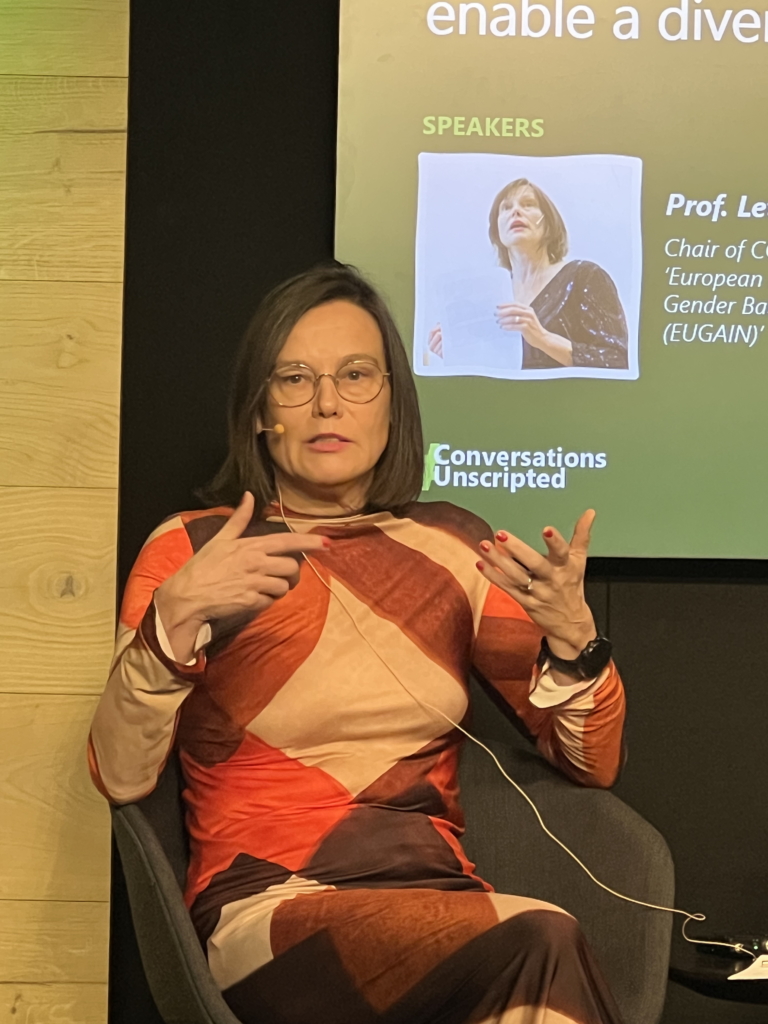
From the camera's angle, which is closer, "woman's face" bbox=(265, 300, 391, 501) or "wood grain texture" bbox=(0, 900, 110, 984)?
Result: "woman's face" bbox=(265, 300, 391, 501)

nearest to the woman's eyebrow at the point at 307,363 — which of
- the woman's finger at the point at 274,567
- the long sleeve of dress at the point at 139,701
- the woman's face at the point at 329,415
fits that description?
the woman's face at the point at 329,415

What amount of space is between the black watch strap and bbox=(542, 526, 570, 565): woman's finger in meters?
0.15

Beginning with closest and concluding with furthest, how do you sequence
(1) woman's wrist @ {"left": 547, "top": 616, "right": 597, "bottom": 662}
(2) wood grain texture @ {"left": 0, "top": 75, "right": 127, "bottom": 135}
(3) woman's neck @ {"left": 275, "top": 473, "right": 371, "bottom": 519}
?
(1) woman's wrist @ {"left": 547, "top": 616, "right": 597, "bottom": 662} → (3) woman's neck @ {"left": 275, "top": 473, "right": 371, "bottom": 519} → (2) wood grain texture @ {"left": 0, "top": 75, "right": 127, "bottom": 135}

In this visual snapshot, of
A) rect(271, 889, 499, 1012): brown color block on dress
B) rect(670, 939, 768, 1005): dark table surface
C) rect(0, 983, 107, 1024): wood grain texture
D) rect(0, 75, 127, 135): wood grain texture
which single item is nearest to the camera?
rect(271, 889, 499, 1012): brown color block on dress

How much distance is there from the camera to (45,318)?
8.65 ft

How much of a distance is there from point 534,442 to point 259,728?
98 cm

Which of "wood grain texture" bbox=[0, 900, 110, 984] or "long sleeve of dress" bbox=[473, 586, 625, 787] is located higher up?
"long sleeve of dress" bbox=[473, 586, 625, 787]

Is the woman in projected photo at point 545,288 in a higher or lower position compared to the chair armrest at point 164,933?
higher

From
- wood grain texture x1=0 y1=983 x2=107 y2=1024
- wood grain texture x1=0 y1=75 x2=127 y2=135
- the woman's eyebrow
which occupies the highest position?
wood grain texture x1=0 y1=75 x2=127 y2=135

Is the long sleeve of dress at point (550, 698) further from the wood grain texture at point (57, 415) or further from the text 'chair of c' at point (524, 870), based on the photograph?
the wood grain texture at point (57, 415)

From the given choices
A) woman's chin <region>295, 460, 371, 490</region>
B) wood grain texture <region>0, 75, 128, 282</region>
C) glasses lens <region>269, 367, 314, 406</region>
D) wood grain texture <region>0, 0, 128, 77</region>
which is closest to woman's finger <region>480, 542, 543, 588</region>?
woman's chin <region>295, 460, 371, 490</region>

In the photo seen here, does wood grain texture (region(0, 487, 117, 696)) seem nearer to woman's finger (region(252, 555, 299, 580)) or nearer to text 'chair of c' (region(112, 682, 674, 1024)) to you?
text 'chair of c' (region(112, 682, 674, 1024))

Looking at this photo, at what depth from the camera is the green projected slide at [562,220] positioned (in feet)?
8.46

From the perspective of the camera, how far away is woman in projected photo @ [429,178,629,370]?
2.59m
